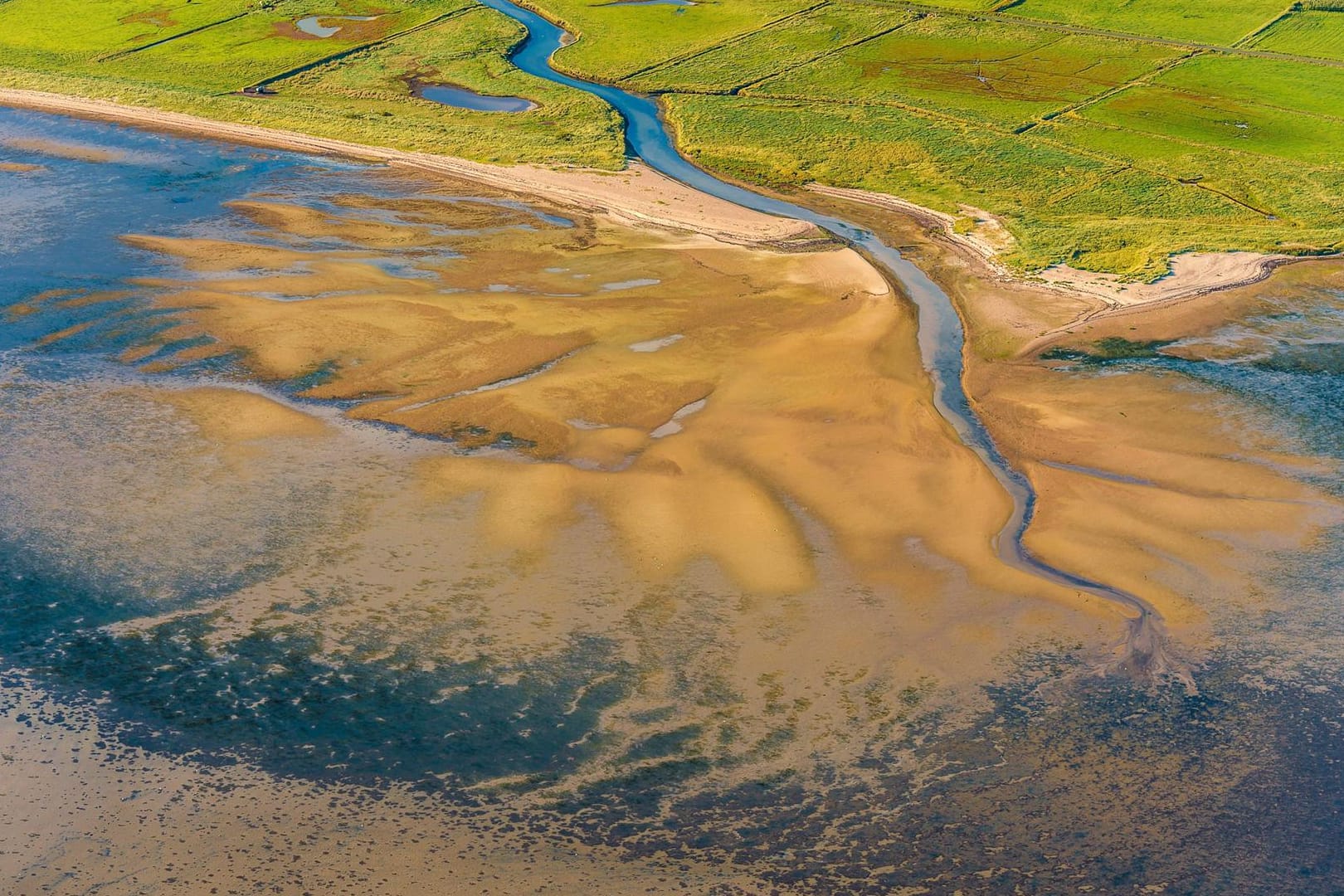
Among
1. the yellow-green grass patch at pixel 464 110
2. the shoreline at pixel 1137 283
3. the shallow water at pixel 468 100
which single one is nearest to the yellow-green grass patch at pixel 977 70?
the yellow-green grass patch at pixel 464 110

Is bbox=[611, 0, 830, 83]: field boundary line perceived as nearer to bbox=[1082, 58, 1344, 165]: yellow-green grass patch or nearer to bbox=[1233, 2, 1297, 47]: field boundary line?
bbox=[1082, 58, 1344, 165]: yellow-green grass patch

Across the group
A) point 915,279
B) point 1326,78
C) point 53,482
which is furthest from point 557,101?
point 1326,78

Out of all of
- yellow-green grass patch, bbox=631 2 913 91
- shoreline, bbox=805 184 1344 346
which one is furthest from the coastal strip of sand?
yellow-green grass patch, bbox=631 2 913 91

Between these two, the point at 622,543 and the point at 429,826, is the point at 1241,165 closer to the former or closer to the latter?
the point at 622,543

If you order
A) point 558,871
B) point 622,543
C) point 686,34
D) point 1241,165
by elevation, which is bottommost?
point 558,871

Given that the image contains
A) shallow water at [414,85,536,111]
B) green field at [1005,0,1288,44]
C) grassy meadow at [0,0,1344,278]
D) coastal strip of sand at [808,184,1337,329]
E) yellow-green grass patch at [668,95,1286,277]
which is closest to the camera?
coastal strip of sand at [808,184,1337,329]

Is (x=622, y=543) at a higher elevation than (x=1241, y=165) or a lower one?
lower

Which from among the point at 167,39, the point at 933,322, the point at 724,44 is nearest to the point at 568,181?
the point at 933,322
